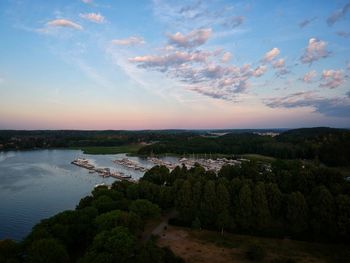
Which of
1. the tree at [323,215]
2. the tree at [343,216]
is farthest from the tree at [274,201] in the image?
the tree at [343,216]

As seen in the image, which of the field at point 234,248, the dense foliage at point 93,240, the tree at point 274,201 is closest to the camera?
the dense foliage at point 93,240

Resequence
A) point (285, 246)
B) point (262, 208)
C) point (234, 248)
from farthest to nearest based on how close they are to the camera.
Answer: point (262, 208)
point (285, 246)
point (234, 248)

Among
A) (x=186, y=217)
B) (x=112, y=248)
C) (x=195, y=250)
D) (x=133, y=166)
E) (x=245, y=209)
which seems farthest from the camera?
(x=133, y=166)

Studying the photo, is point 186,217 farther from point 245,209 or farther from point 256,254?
point 256,254

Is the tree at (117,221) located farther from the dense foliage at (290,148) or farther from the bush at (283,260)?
the dense foliage at (290,148)

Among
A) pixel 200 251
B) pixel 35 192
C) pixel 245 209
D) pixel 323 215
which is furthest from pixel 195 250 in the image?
pixel 35 192

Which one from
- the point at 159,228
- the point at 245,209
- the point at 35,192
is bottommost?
the point at 35,192

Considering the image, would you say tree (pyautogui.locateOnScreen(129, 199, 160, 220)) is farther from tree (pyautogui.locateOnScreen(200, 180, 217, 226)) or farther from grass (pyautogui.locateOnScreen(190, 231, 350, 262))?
tree (pyautogui.locateOnScreen(200, 180, 217, 226))
